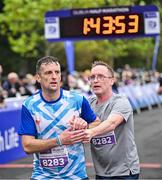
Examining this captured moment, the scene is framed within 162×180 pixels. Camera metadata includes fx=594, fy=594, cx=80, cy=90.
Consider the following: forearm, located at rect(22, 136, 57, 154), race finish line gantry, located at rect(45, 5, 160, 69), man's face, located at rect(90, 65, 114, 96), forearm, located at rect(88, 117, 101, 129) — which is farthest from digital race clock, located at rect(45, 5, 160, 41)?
forearm, located at rect(22, 136, 57, 154)

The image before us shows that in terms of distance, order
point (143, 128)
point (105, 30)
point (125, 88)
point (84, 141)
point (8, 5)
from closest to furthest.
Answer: point (84, 141), point (105, 30), point (143, 128), point (125, 88), point (8, 5)

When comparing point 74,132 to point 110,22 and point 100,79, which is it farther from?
point 110,22

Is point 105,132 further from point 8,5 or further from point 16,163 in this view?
point 8,5

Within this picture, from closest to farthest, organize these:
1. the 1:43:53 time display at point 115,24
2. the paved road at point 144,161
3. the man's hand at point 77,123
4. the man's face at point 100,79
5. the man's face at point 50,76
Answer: the man's hand at point 77,123, the man's face at point 50,76, the man's face at point 100,79, the paved road at point 144,161, the 1:43:53 time display at point 115,24

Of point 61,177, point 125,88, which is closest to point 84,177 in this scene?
point 61,177

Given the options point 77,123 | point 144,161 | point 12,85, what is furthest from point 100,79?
point 12,85

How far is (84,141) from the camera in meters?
4.51

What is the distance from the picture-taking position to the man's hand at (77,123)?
14.4ft

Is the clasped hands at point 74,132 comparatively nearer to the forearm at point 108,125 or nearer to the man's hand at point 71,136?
the man's hand at point 71,136

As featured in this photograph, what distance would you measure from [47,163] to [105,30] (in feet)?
38.2

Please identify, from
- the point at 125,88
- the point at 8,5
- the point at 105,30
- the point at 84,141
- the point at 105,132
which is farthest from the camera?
the point at 8,5

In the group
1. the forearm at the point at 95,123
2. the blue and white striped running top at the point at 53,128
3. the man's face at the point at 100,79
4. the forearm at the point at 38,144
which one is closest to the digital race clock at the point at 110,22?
the man's face at the point at 100,79

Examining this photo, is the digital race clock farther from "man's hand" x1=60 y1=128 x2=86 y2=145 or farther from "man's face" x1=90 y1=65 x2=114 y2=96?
"man's hand" x1=60 y1=128 x2=86 y2=145

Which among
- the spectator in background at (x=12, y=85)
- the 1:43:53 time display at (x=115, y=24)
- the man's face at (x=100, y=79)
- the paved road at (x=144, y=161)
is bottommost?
the paved road at (x=144, y=161)
